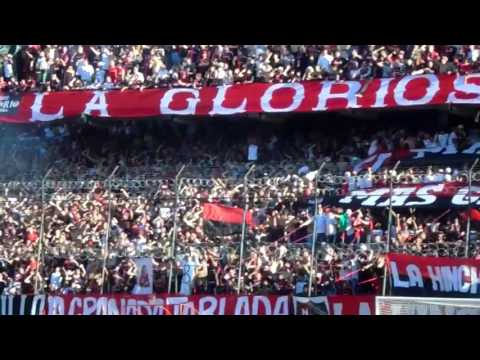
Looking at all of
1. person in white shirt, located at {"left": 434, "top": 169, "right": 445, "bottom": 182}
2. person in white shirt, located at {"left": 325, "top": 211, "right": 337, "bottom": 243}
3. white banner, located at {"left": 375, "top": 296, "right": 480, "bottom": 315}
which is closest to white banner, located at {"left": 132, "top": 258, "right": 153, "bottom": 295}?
person in white shirt, located at {"left": 325, "top": 211, "right": 337, "bottom": 243}

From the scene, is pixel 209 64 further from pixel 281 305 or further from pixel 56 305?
pixel 281 305

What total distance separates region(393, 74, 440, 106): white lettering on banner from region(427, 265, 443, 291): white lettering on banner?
6.07m

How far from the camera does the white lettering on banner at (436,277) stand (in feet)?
63.4

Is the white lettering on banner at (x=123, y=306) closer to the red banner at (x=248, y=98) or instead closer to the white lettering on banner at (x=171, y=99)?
the red banner at (x=248, y=98)

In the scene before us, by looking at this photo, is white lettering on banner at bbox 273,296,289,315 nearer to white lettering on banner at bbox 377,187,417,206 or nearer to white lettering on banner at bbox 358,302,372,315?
white lettering on banner at bbox 358,302,372,315

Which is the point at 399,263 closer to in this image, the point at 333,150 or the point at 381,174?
the point at 381,174

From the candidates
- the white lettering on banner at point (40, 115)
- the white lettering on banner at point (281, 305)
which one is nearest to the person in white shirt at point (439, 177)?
the white lettering on banner at point (281, 305)

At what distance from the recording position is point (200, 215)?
23.8m

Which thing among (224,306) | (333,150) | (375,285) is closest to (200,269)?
(224,306)

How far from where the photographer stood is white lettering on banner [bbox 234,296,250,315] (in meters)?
21.1

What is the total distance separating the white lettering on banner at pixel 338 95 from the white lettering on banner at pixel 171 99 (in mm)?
3139

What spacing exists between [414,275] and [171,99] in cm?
1000

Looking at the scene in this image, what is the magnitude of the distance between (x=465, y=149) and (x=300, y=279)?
5.37 meters

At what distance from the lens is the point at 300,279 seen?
21562 mm
